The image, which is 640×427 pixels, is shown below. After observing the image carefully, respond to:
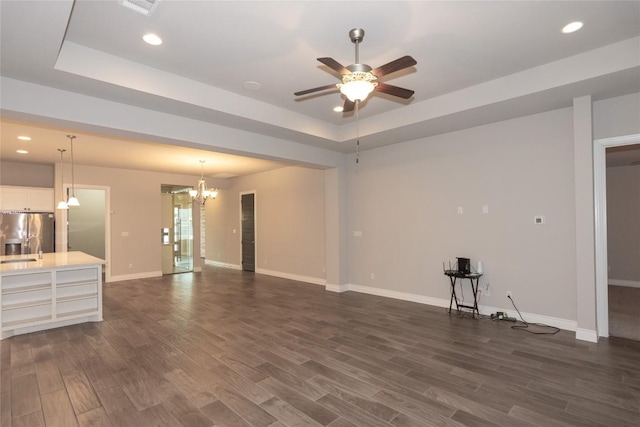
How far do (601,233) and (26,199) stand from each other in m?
10.2

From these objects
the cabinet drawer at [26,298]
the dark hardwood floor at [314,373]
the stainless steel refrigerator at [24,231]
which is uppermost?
the stainless steel refrigerator at [24,231]

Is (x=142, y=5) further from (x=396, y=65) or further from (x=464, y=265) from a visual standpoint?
(x=464, y=265)

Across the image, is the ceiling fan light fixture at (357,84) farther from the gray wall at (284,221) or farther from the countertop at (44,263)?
the gray wall at (284,221)

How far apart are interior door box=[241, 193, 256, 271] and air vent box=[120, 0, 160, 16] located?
7.05 metres

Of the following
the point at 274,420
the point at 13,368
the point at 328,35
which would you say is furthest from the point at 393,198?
the point at 13,368

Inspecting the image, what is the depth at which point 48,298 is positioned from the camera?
444 centimetres

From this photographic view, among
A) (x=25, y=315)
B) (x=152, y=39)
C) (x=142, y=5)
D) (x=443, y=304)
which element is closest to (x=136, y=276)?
Answer: (x=25, y=315)

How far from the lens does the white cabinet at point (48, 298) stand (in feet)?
13.6

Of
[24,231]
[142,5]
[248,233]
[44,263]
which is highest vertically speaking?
[142,5]

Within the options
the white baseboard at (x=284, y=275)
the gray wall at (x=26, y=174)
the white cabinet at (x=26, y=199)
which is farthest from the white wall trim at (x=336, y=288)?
the gray wall at (x=26, y=174)

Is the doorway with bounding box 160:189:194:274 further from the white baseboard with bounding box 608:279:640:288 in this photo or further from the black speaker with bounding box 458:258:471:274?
the white baseboard with bounding box 608:279:640:288

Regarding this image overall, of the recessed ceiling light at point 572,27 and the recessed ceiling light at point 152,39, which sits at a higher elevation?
the recessed ceiling light at point 152,39

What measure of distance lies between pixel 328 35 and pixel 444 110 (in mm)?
2162

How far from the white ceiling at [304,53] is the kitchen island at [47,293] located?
1.99 metres
